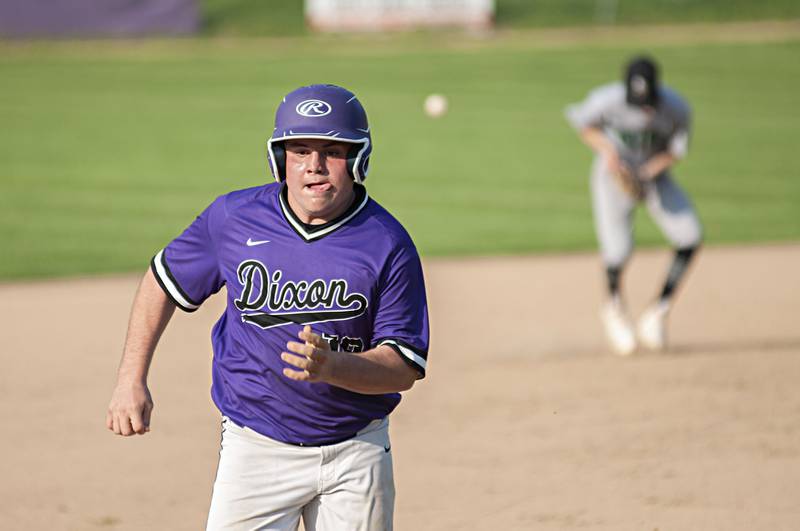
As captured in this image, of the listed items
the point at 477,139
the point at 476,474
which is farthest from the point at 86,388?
the point at 477,139

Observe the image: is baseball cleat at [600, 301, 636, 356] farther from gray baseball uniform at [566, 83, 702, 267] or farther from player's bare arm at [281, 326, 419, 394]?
player's bare arm at [281, 326, 419, 394]

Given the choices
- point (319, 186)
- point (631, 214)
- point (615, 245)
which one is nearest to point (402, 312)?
point (319, 186)

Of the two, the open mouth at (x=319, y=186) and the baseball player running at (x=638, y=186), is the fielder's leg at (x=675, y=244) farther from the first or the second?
the open mouth at (x=319, y=186)

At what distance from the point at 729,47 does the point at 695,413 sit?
2678cm

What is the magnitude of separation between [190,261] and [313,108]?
0.70 meters

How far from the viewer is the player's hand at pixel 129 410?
3.83m

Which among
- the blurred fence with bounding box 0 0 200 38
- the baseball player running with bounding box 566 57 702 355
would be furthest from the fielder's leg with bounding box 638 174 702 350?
the blurred fence with bounding box 0 0 200 38

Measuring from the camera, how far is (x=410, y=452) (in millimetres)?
7141

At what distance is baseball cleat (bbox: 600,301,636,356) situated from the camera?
9.43m

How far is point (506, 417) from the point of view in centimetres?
781

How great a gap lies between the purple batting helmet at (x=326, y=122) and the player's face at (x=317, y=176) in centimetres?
4

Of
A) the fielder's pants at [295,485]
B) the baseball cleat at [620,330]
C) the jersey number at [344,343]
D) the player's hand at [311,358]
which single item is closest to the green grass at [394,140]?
the baseball cleat at [620,330]

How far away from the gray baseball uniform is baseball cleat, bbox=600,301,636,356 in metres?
0.37

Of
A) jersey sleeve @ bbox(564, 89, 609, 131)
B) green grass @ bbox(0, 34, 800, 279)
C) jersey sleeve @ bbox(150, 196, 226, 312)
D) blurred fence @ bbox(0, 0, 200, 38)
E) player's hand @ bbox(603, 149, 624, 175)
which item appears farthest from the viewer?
blurred fence @ bbox(0, 0, 200, 38)
